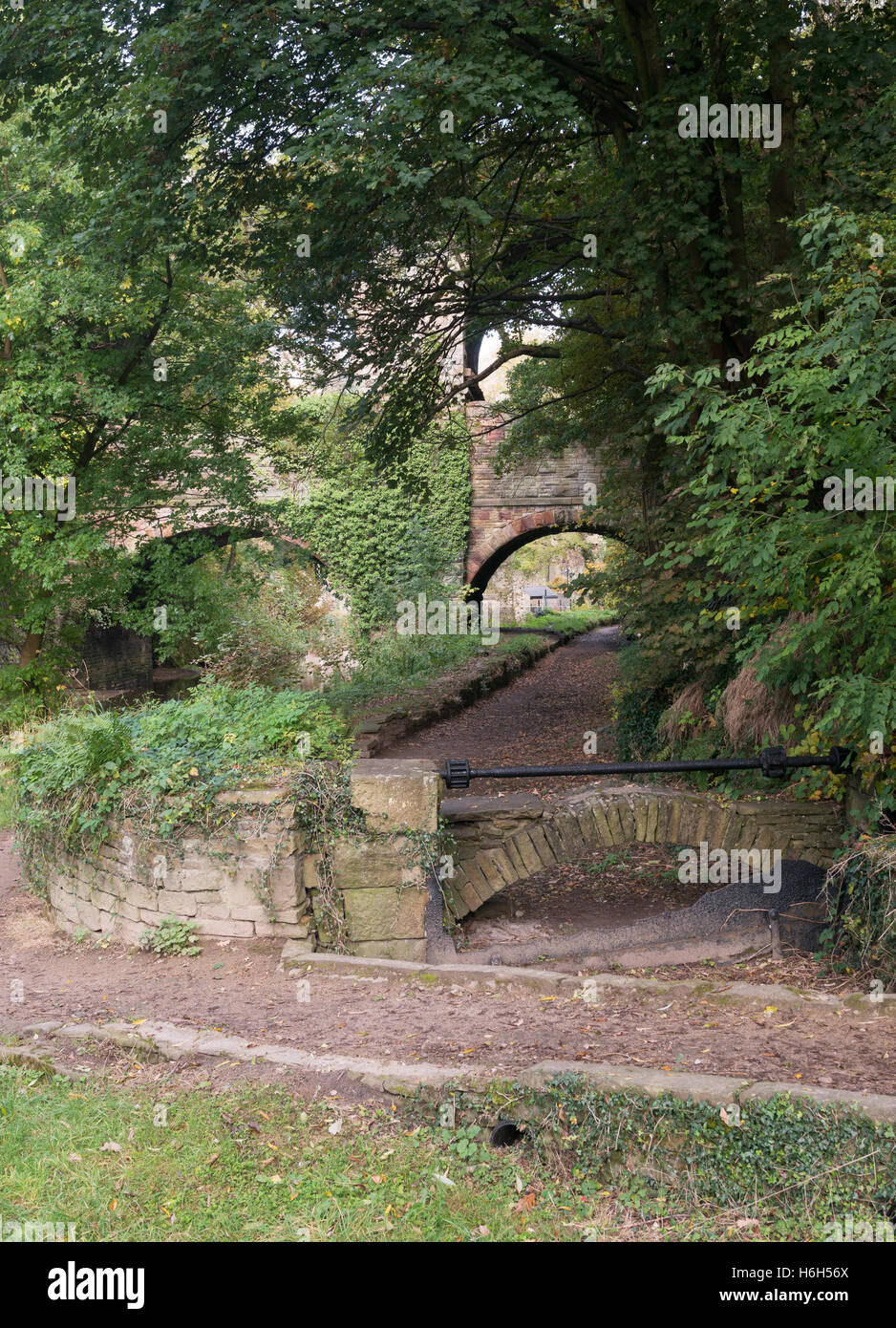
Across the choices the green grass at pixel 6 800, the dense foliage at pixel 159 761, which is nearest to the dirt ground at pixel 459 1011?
the dense foliage at pixel 159 761

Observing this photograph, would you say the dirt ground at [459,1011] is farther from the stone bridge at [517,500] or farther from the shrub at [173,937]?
the stone bridge at [517,500]

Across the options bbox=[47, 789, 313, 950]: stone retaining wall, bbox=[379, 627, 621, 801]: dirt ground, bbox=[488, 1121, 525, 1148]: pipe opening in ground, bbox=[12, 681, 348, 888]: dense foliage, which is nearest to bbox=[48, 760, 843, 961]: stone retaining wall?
bbox=[47, 789, 313, 950]: stone retaining wall

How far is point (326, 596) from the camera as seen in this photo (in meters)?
21.6

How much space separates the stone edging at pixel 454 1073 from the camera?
11.8 ft

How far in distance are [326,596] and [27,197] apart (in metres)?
11.2

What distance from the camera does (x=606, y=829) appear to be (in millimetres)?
6477

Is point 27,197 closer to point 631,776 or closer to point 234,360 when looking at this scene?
point 234,360

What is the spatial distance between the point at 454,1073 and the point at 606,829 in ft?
8.84

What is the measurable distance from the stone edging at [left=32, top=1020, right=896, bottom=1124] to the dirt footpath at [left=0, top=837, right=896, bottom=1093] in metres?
0.16

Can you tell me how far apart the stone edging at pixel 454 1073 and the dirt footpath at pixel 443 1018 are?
164 millimetres

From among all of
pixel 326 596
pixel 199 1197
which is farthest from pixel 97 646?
pixel 199 1197

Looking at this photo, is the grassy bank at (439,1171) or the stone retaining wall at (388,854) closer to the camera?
the grassy bank at (439,1171)

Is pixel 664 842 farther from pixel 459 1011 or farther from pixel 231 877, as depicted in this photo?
pixel 231 877

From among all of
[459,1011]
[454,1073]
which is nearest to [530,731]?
[459,1011]
